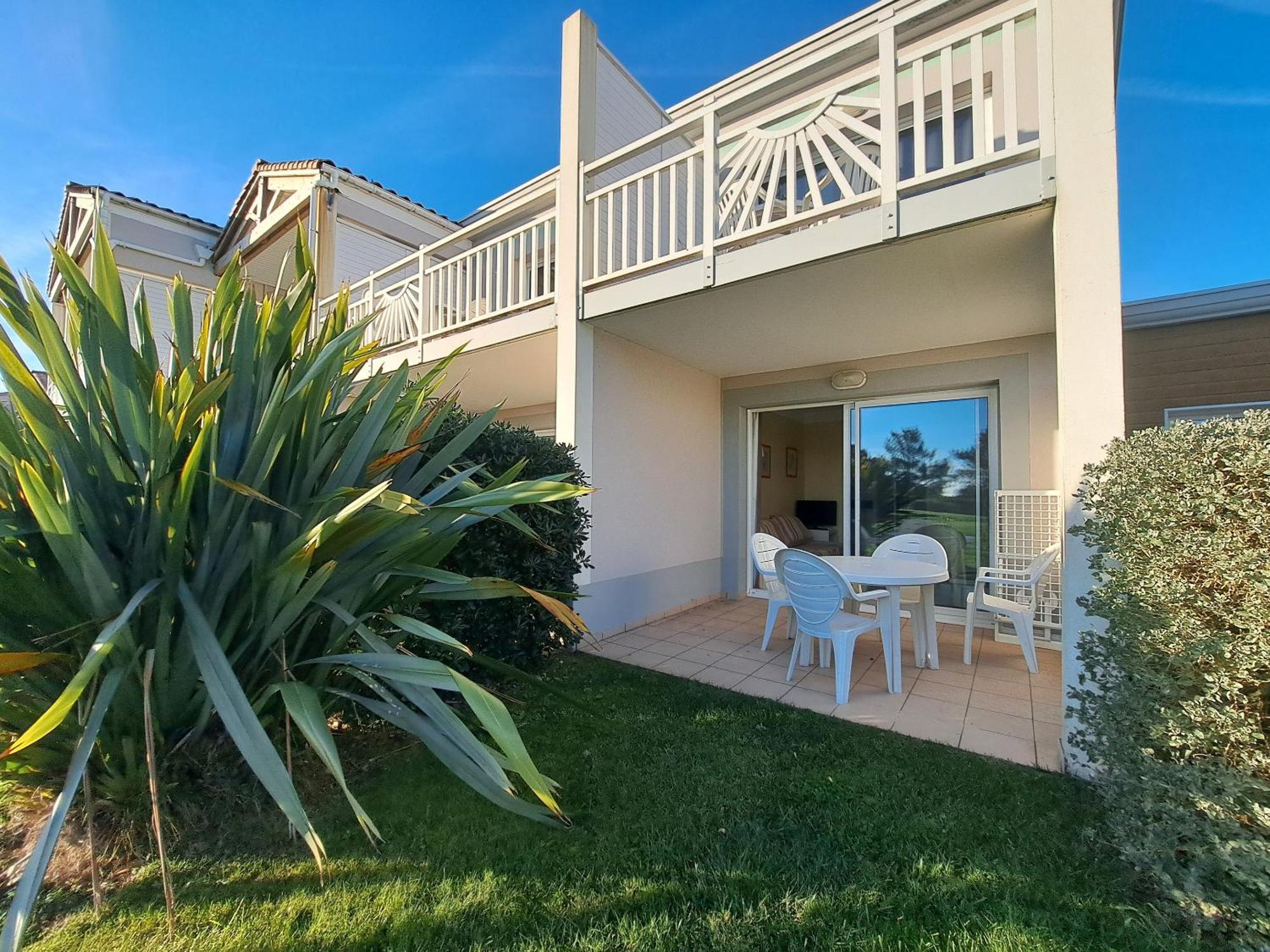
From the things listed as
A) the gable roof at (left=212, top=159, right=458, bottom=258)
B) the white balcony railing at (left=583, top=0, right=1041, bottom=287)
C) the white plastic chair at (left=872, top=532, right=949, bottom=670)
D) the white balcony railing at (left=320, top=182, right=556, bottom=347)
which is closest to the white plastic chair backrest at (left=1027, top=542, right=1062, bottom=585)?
the white plastic chair at (left=872, top=532, right=949, bottom=670)

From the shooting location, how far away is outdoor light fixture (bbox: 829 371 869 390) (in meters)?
5.51

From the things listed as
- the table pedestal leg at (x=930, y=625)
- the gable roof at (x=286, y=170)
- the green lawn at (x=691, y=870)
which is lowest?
the green lawn at (x=691, y=870)

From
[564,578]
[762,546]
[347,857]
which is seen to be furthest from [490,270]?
[347,857]

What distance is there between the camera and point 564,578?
11.8 feet

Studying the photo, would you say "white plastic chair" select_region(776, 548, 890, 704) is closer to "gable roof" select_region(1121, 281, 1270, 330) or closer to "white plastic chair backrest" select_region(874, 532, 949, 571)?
"white plastic chair backrest" select_region(874, 532, 949, 571)

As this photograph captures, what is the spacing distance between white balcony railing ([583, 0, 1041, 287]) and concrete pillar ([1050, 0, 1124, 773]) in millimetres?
233

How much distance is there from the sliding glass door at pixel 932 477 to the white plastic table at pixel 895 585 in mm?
1452

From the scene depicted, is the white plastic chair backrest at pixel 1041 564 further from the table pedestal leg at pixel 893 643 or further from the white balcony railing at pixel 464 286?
the white balcony railing at pixel 464 286

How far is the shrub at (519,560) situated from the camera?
3.14 m

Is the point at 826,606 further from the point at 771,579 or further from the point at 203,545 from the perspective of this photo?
the point at 203,545

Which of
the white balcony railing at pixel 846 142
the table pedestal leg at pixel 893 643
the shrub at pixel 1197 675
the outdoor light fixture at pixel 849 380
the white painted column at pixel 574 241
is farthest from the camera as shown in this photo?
the outdoor light fixture at pixel 849 380

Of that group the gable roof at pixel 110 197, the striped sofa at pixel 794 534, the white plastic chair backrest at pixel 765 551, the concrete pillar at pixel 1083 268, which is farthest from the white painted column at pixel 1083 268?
A: the gable roof at pixel 110 197

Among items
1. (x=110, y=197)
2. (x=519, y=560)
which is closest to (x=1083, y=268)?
(x=519, y=560)

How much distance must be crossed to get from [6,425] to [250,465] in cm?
77
